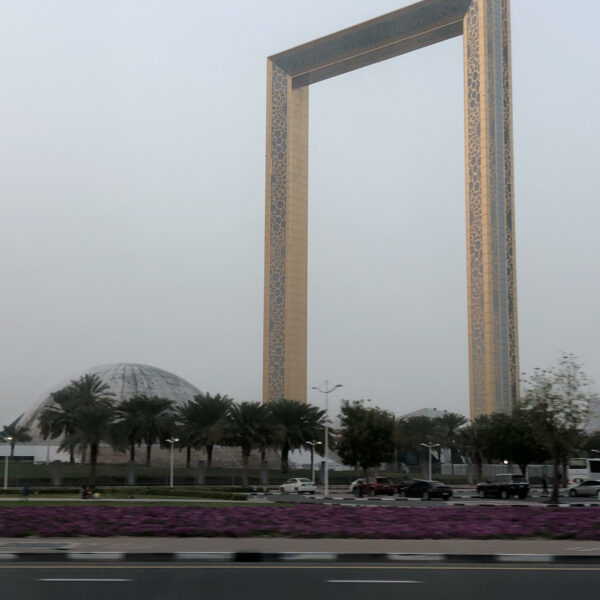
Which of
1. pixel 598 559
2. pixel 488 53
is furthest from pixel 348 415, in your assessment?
pixel 598 559

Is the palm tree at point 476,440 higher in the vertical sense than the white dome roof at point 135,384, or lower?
lower

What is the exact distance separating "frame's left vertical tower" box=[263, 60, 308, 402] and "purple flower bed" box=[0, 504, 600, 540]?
67.9m

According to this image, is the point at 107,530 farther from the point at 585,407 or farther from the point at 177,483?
the point at 177,483

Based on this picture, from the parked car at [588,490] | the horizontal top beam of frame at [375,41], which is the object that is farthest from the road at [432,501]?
the horizontal top beam of frame at [375,41]

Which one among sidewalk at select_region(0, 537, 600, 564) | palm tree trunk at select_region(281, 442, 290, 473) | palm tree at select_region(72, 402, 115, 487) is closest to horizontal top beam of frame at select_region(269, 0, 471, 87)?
palm tree trunk at select_region(281, 442, 290, 473)

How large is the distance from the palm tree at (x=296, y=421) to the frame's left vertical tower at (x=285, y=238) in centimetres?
1605

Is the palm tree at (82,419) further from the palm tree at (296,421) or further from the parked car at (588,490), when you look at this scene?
the parked car at (588,490)

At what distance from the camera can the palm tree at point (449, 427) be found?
278 feet

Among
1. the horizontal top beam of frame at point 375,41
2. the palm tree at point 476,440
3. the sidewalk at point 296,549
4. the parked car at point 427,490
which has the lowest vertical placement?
the parked car at point 427,490

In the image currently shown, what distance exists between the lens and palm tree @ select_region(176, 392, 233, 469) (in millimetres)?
72375

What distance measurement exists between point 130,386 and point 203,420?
47.7 metres

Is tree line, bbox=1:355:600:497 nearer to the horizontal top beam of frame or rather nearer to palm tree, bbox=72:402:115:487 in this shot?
palm tree, bbox=72:402:115:487

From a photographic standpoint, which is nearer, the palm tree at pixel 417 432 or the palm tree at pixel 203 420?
the palm tree at pixel 203 420
